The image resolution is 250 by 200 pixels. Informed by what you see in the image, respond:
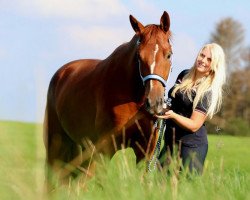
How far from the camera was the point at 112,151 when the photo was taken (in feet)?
19.9

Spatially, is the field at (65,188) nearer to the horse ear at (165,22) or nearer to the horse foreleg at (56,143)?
the horse ear at (165,22)

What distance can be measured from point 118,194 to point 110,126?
3121mm

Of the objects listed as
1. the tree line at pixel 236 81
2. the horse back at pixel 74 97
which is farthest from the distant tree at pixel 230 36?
the horse back at pixel 74 97

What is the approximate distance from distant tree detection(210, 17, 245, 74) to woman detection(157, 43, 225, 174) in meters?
57.0

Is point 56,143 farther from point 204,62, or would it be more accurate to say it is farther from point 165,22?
point 204,62

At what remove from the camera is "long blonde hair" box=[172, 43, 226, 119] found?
17.6ft

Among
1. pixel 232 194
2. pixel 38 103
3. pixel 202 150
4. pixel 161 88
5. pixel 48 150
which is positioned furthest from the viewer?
pixel 48 150

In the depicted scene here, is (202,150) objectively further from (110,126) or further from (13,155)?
(13,155)

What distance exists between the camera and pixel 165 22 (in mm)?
5922

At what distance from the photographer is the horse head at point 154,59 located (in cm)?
505

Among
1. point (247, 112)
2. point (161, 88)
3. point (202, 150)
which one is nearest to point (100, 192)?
point (161, 88)

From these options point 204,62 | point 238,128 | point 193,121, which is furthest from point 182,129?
point 238,128

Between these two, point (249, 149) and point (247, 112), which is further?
point (247, 112)

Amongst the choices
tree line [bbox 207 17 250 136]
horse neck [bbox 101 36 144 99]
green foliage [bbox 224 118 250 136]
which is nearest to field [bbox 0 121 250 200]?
horse neck [bbox 101 36 144 99]
